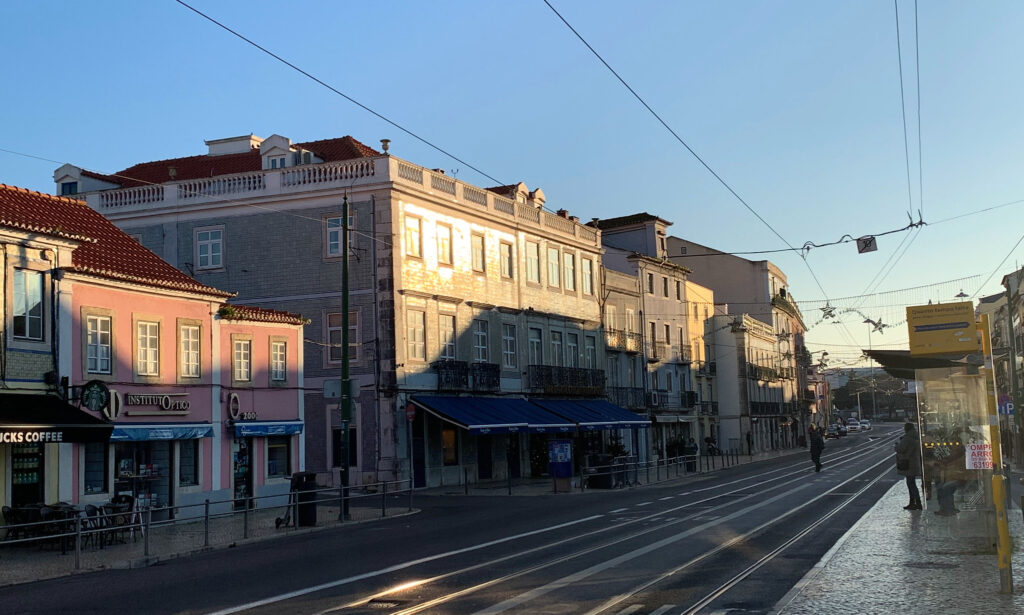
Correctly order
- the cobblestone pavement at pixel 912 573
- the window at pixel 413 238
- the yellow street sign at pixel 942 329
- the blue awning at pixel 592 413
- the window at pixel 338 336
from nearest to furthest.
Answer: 1. the cobblestone pavement at pixel 912 573
2. the yellow street sign at pixel 942 329
3. the window at pixel 338 336
4. the window at pixel 413 238
5. the blue awning at pixel 592 413

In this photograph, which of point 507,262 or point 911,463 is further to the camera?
point 507,262

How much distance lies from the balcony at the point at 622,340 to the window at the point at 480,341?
12.3 m

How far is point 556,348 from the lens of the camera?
49281 millimetres

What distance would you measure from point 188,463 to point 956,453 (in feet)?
59.3

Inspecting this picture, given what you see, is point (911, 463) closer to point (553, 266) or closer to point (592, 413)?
point (592, 413)

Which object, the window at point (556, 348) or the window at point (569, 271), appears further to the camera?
the window at point (569, 271)

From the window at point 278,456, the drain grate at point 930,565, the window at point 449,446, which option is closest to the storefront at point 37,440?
the window at point 278,456

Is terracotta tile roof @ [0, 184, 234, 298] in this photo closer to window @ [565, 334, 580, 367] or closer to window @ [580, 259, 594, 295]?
window @ [565, 334, 580, 367]

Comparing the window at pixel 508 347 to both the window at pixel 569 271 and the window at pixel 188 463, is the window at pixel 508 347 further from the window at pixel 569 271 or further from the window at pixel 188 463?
the window at pixel 188 463

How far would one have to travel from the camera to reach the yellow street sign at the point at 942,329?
17.1m

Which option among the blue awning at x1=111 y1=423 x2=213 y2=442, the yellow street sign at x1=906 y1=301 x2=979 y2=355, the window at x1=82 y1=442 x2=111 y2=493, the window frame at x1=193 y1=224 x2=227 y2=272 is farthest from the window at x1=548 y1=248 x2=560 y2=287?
the yellow street sign at x1=906 y1=301 x2=979 y2=355

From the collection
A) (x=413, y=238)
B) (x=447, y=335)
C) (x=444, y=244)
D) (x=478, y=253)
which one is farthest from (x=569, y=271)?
(x=413, y=238)

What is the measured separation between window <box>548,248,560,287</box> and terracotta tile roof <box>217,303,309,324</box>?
20.0 m

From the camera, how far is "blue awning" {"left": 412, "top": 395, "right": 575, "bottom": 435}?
37406mm
